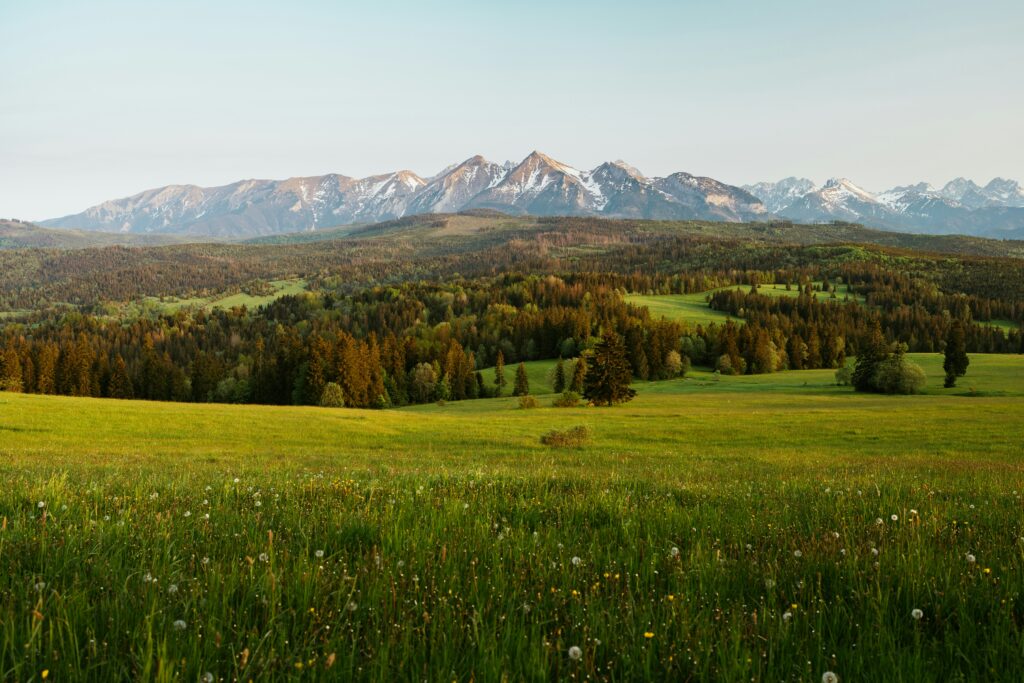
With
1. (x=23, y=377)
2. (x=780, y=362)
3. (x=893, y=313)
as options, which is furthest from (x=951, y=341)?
(x=23, y=377)

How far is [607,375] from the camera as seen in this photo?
81875 mm

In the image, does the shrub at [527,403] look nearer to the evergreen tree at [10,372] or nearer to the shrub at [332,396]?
the shrub at [332,396]

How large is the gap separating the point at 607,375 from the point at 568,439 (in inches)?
1643

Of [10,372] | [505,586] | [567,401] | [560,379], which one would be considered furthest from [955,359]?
[10,372]

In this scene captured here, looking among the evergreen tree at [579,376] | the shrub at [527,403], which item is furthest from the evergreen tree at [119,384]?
the evergreen tree at [579,376]

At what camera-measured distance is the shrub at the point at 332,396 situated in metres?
104

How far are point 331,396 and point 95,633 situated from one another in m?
106

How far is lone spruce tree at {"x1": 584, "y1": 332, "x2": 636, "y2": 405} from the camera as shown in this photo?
81812mm

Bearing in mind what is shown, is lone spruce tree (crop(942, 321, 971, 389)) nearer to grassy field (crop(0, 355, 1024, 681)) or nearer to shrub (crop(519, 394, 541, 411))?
shrub (crop(519, 394, 541, 411))

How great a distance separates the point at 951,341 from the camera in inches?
3775

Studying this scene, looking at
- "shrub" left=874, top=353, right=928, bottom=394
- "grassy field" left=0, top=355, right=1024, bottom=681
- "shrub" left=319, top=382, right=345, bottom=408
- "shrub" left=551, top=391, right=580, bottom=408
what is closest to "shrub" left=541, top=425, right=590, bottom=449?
"grassy field" left=0, top=355, right=1024, bottom=681

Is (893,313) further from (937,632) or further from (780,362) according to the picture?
(937,632)

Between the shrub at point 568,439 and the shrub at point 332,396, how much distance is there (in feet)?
233

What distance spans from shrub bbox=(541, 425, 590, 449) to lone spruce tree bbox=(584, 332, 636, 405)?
128 ft
